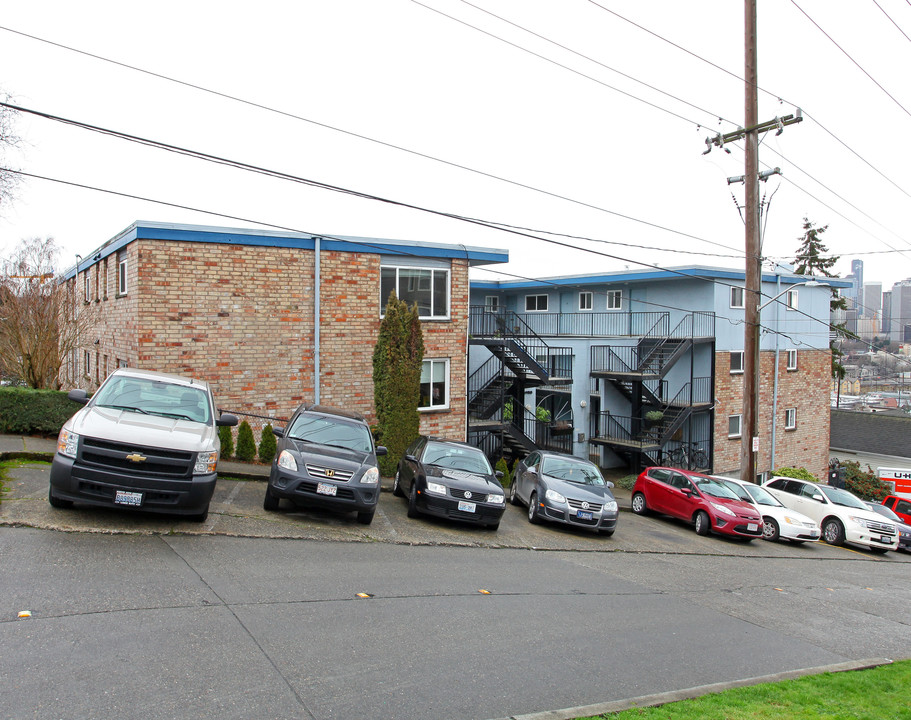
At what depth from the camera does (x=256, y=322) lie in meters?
16.3

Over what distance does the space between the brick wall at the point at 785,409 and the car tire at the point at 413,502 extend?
18357mm

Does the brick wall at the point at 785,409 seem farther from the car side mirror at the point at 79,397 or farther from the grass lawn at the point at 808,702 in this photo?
the car side mirror at the point at 79,397

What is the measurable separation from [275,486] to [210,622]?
4.18m

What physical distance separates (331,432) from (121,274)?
29.7 feet

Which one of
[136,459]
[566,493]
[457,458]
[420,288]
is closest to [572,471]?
[566,493]

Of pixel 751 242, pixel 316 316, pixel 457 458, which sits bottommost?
pixel 457 458

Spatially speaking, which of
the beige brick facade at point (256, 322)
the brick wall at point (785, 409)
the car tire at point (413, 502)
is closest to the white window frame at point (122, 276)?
the beige brick facade at point (256, 322)

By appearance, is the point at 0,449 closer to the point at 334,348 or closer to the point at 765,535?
Result: the point at 334,348

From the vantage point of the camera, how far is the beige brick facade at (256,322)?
1517 centimetres

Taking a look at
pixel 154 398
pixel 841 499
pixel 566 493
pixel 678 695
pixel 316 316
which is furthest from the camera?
pixel 841 499

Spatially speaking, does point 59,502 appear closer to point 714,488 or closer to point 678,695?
point 678,695

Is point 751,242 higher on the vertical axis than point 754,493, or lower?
higher

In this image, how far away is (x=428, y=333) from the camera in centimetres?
1873

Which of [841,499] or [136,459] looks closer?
[136,459]
